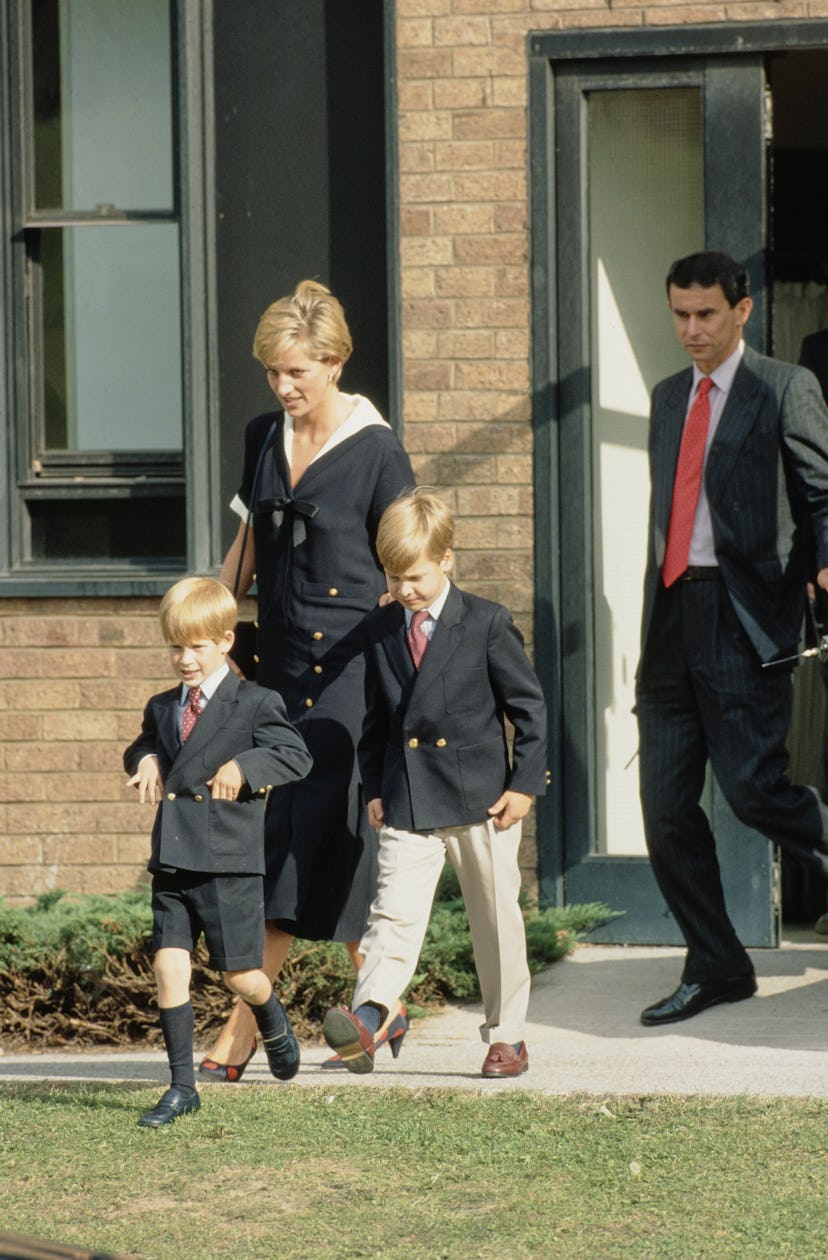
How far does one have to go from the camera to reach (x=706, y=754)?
6.39 meters

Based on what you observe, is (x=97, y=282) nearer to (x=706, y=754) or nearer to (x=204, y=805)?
(x=706, y=754)

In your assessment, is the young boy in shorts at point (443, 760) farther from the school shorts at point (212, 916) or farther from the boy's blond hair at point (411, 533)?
the school shorts at point (212, 916)

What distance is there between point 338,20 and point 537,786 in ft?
11.3

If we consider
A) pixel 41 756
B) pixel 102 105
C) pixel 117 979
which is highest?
pixel 102 105

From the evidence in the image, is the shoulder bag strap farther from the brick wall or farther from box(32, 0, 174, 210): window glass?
box(32, 0, 174, 210): window glass

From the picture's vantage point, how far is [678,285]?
6.11 meters

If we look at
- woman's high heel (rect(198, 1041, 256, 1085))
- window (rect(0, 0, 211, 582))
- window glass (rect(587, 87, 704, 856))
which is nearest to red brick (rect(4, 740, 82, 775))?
window (rect(0, 0, 211, 582))

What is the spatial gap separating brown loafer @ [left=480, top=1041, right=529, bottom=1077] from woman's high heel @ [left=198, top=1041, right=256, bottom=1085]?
0.65m

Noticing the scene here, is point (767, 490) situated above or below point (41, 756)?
above

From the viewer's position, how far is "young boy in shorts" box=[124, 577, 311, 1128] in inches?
204

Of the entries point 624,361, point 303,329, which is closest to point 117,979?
point 303,329

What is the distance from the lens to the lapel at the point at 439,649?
217 inches

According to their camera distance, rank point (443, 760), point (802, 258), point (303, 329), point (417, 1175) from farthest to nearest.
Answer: point (802, 258) → point (303, 329) → point (443, 760) → point (417, 1175)

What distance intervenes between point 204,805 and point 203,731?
0.61 feet
